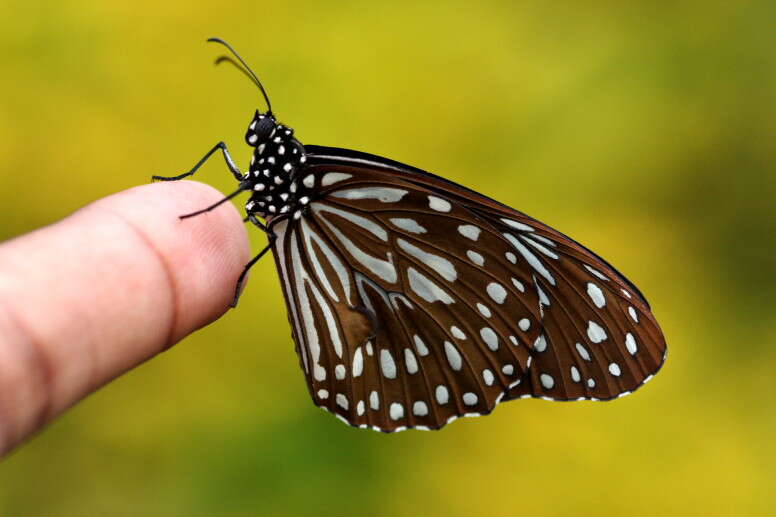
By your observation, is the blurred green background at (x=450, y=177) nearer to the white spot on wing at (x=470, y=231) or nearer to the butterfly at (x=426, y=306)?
the butterfly at (x=426, y=306)

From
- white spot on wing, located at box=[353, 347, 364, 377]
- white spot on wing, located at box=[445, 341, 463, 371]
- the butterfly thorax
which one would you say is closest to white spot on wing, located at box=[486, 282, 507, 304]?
white spot on wing, located at box=[445, 341, 463, 371]

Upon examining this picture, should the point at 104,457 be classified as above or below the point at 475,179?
below

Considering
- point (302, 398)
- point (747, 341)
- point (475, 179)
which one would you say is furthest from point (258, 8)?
point (747, 341)

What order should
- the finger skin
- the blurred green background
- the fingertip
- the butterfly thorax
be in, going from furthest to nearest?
1. the blurred green background
2. the butterfly thorax
3. the fingertip
4. the finger skin

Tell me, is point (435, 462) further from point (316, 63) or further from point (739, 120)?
point (739, 120)

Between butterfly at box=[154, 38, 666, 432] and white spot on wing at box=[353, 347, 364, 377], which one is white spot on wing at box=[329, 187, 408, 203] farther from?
white spot on wing at box=[353, 347, 364, 377]
